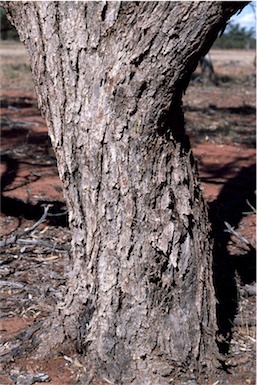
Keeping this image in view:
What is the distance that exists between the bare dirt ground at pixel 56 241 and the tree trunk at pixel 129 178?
8.4 inches

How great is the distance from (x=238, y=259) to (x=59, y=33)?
265cm

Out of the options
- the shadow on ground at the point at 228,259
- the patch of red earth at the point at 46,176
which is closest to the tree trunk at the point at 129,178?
the patch of red earth at the point at 46,176

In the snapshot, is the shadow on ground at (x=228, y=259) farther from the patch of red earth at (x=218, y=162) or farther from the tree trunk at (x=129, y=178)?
the tree trunk at (x=129, y=178)

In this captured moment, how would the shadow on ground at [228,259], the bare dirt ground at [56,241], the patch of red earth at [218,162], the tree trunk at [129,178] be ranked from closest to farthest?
the tree trunk at [129,178]
the bare dirt ground at [56,241]
the shadow on ground at [228,259]
the patch of red earth at [218,162]

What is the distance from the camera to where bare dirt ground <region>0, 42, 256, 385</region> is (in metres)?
3.51

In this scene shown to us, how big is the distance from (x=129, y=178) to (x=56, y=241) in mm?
1975

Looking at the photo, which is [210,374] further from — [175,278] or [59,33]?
[59,33]

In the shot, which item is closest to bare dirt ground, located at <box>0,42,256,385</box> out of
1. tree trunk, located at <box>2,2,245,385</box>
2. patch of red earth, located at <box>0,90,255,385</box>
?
patch of red earth, located at <box>0,90,255,385</box>

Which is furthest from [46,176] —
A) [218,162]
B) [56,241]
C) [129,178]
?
[129,178]

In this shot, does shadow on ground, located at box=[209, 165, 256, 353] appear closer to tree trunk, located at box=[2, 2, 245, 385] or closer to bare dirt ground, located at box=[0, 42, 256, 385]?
bare dirt ground, located at box=[0, 42, 256, 385]

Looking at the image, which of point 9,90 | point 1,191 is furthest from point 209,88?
point 1,191

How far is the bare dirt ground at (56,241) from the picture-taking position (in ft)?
11.5

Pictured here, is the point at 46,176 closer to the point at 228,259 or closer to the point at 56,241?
the point at 56,241

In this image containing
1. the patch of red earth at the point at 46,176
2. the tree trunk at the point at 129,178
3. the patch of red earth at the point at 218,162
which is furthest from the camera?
the patch of red earth at the point at 218,162
